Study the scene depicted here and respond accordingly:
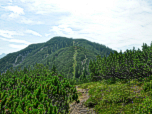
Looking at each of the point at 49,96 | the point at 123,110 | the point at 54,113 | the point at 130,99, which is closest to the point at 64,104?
the point at 49,96

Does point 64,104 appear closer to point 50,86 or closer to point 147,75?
point 50,86

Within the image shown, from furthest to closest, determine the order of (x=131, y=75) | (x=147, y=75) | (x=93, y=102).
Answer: (x=131, y=75) < (x=147, y=75) < (x=93, y=102)

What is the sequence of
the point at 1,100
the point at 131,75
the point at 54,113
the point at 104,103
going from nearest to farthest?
the point at 54,113
the point at 1,100
the point at 104,103
the point at 131,75

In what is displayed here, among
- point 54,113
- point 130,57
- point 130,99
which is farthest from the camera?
point 130,57

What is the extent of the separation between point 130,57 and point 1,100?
81.9 ft

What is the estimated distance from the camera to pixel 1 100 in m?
8.01

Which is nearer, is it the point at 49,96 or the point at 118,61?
the point at 49,96

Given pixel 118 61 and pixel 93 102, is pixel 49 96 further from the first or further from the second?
pixel 118 61

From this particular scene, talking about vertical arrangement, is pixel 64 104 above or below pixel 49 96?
below

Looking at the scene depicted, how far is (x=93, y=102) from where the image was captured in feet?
41.9

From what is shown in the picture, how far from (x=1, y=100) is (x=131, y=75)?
1721 cm

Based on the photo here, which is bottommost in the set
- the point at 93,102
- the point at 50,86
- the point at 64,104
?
the point at 93,102

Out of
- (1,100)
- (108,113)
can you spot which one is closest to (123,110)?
(108,113)

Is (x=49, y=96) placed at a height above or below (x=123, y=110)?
above
